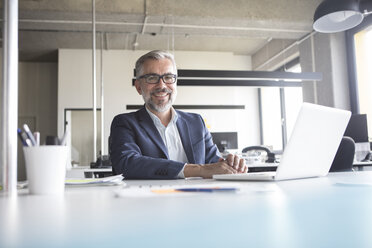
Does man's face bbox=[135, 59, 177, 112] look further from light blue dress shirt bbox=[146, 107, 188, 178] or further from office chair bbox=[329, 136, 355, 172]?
office chair bbox=[329, 136, 355, 172]

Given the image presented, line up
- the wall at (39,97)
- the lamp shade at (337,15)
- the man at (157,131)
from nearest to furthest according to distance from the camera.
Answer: the man at (157,131)
the lamp shade at (337,15)
the wall at (39,97)

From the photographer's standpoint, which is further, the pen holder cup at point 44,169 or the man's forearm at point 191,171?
the man's forearm at point 191,171

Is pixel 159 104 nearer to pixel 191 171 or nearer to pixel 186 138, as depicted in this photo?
pixel 186 138

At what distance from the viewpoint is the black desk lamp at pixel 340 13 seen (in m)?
3.44

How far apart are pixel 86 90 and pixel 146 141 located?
19.7 feet

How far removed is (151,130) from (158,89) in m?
0.33

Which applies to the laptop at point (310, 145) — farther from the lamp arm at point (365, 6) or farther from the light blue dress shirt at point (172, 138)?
the lamp arm at point (365, 6)

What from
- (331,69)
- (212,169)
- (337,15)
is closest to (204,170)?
(212,169)

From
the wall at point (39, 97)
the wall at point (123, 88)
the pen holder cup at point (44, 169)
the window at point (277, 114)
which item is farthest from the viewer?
the wall at point (39, 97)

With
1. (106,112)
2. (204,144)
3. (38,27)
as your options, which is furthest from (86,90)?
(204,144)

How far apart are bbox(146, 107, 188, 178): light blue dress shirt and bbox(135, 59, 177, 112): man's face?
65mm

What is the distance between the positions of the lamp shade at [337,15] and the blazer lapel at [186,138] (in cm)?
228

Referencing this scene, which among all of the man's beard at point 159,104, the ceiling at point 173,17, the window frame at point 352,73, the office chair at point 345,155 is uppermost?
the ceiling at point 173,17

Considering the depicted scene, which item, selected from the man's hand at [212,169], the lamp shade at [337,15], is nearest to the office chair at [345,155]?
the lamp shade at [337,15]
